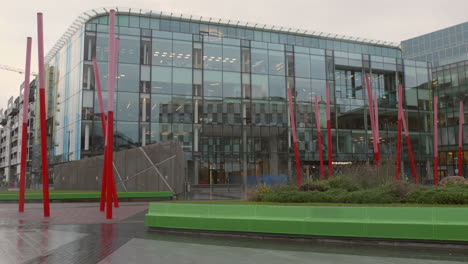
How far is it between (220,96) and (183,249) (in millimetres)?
38467

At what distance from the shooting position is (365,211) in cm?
1078

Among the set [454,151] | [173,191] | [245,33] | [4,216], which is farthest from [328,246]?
[454,151]

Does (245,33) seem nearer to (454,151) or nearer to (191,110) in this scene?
(191,110)

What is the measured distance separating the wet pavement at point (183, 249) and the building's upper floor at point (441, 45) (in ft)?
291

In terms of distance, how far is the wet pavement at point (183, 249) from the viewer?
876 cm

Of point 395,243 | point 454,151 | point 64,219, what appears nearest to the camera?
point 395,243

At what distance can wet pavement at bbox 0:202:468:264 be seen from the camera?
876 centimetres

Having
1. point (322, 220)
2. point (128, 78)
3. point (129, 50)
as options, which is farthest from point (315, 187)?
point (129, 50)

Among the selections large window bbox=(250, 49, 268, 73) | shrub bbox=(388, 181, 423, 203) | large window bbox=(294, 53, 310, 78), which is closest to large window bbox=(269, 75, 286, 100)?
large window bbox=(250, 49, 268, 73)

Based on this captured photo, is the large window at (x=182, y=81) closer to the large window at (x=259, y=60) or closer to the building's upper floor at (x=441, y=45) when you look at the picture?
the large window at (x=259, y=60)

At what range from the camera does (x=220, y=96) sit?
47.8 meters

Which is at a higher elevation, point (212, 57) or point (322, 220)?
point (212, 57)

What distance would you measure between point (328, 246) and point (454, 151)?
2268 inches

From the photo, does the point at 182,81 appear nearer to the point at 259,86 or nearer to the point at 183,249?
the point at 259,86
